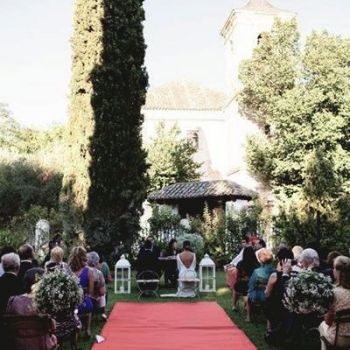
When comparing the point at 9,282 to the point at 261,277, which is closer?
the point at 9,282

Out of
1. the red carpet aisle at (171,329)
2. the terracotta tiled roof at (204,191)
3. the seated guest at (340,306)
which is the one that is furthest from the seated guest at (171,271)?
the terracotta tiled roof at (204,191)

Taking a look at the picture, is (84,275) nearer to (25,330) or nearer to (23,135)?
(25,330)

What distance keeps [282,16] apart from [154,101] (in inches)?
495

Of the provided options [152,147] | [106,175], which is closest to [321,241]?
[106,175]

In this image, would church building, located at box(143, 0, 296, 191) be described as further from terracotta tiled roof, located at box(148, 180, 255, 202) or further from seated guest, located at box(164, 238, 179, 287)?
seated guest, located at box(164, 238, 179, 287)

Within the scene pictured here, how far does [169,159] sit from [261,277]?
1208 inches

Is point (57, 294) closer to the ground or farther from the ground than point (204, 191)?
closer to the ground

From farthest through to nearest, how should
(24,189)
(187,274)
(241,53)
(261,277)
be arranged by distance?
(241,53)
(24,189)
(187,274)
(261,277)

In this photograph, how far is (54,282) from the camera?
23.6 feet

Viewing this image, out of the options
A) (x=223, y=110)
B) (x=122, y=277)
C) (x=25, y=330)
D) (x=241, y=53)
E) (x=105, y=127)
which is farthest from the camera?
(x=223, y=110)

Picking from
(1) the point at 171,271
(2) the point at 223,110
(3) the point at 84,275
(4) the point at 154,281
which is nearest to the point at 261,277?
(3) the point at 84,275

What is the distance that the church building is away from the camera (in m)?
40.0

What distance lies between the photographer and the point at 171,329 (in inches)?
414

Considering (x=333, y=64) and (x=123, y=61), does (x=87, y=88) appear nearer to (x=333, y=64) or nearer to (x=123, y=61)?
(x=123, y=61)
